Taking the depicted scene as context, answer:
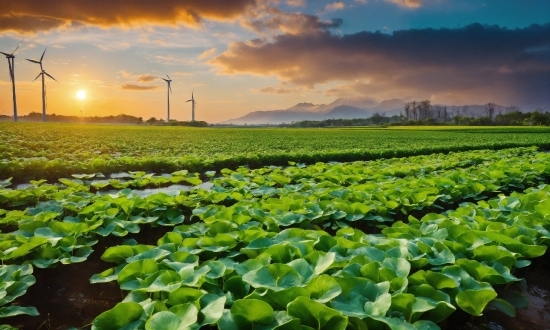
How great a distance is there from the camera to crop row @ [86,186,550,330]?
1681mm

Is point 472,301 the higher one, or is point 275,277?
point 275,277

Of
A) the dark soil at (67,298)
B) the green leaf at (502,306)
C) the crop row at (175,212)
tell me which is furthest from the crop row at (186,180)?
the green leaf at (502,306)

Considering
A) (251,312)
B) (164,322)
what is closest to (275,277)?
(251,312)

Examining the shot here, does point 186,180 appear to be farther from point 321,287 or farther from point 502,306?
point 502,306

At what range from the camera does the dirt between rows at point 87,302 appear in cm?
236

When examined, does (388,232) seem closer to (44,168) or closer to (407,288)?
(407,288)

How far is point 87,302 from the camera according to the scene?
2.62 meters

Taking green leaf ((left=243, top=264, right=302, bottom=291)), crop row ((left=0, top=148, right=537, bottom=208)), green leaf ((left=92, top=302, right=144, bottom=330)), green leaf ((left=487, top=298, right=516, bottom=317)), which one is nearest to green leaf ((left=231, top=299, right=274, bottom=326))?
green leaf ((left=243, top=264, right=302, bottom=291))

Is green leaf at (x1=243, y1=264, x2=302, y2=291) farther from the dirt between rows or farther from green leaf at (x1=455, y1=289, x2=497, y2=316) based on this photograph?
the dirt between rows

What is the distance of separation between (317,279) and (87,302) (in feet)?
5.73

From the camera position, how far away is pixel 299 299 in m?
1.64

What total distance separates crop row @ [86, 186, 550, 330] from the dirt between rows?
0.56ft

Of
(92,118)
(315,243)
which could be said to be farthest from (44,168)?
(92,118)

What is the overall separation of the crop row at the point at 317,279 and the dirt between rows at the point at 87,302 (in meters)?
0.17
